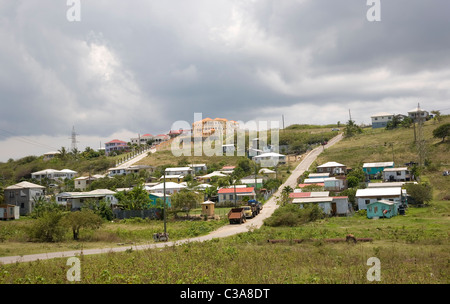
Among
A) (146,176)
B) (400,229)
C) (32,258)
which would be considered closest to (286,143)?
(146,176)

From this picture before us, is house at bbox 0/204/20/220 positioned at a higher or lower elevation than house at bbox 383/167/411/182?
lower

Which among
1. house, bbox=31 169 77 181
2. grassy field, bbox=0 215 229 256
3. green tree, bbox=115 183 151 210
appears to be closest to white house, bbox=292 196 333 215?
grassy field, bbox=0 215 229 256

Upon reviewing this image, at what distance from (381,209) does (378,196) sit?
319 centimetres

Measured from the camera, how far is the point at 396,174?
60.8 m

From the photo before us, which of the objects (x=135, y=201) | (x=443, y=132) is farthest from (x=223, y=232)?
(x=443, y=132)

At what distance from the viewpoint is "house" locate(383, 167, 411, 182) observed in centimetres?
5997

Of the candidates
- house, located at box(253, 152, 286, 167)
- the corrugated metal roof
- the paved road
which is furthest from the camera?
house, located at box(253, 152, 286, 167)

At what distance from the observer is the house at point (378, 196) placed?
138 ft

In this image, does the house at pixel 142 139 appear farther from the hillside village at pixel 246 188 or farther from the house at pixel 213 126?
the hillside village at pixel 246 188

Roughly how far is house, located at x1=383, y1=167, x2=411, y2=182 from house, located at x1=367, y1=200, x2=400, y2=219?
2164 cm

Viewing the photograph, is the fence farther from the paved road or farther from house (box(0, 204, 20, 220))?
A: house (box(0, 204, 20, 220))
